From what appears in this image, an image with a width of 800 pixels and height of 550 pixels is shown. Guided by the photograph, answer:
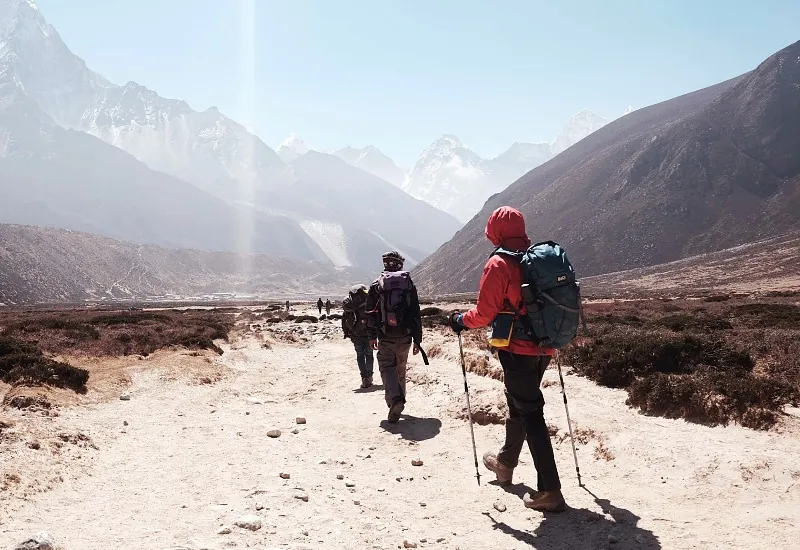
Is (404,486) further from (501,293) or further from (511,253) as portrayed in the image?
(511,253)

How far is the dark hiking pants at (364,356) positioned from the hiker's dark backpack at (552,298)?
835 centimetres

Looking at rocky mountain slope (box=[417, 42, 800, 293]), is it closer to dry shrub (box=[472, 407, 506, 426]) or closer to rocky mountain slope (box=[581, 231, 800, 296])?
rocky mountain slope (box=[581, 231, 800, 296])

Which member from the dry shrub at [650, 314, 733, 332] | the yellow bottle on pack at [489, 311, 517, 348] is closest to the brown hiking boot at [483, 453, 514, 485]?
the yellow bottle on pack at [489, 311, 517, 348]

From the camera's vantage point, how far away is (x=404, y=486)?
6590 mm

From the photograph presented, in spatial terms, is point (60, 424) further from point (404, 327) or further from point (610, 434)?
point (610, 434)

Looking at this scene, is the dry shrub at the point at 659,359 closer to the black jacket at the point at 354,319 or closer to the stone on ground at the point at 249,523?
the black jacket at the point at 354,319

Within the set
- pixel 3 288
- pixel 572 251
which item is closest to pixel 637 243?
pixel 572 251

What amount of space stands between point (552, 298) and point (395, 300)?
447cm

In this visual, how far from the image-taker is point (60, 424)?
8.71 metres

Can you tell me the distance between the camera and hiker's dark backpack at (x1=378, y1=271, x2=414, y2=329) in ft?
30.8

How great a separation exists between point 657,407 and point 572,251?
442 ft

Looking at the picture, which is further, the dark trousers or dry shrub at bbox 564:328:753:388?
dry shrub at bbox 564:328:753:388

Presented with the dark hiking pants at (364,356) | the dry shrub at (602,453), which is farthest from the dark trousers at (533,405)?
the dark hiking pants at (364,356)

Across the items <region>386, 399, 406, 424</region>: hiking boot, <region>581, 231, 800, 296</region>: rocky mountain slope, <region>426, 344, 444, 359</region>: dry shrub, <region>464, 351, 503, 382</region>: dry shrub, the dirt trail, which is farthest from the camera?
<region>581, 231, 800, 296</region>: rocky mountain slope
